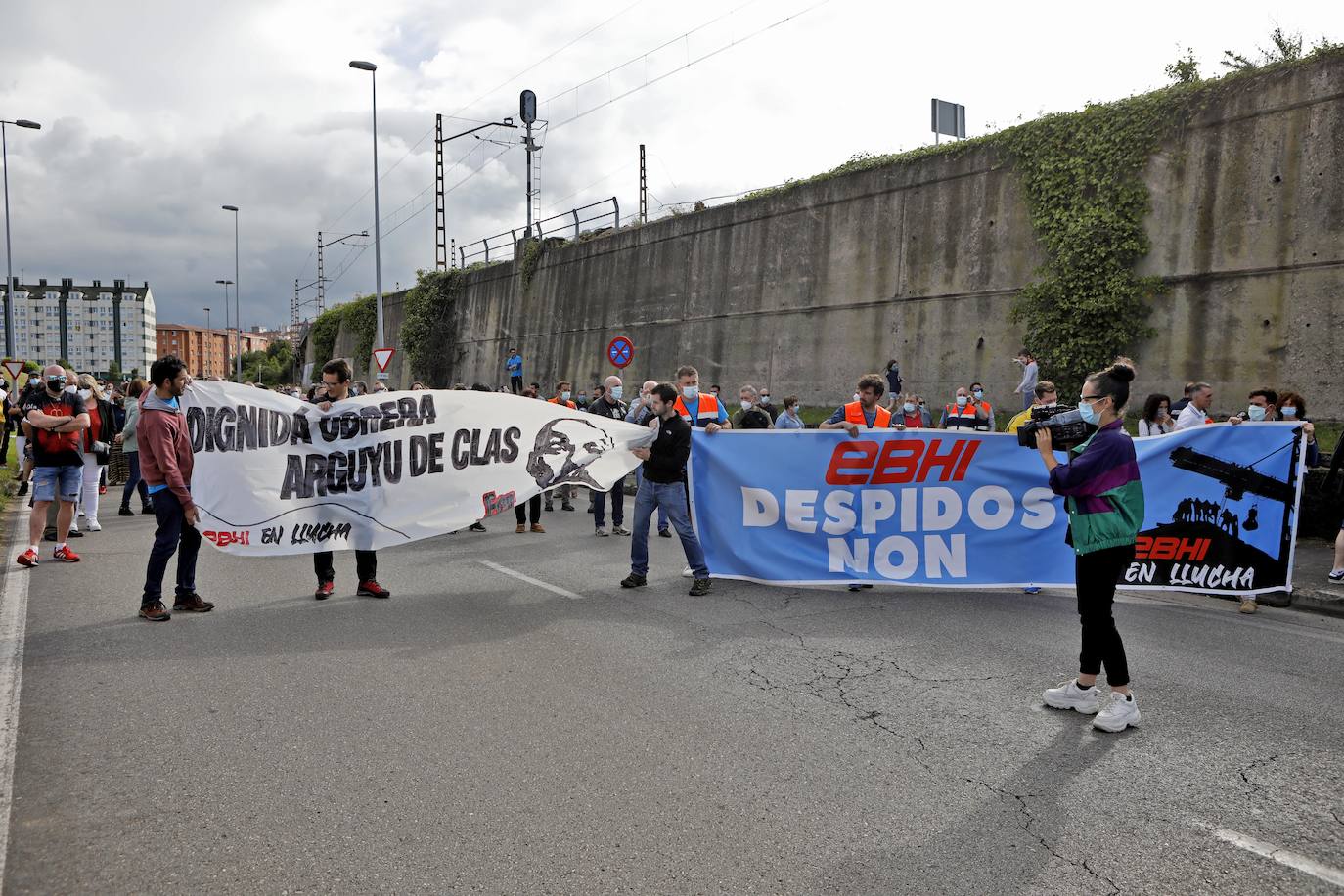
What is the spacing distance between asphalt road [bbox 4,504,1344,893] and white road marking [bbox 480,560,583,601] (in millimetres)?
451

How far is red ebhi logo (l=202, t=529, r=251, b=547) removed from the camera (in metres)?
7.29

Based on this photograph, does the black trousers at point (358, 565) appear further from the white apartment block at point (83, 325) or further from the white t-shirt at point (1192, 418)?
the white apartment block at point (83, 325)

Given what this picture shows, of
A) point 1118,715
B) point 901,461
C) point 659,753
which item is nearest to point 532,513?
point 901,461

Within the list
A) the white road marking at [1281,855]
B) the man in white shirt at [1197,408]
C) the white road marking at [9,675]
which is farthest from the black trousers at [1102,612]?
the man in white shirt at [1197,408]

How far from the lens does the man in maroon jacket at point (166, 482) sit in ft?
22.5

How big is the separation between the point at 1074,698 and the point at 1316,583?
510 centimetres

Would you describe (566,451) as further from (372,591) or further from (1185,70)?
(1185,70)

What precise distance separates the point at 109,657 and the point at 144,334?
205296 mm

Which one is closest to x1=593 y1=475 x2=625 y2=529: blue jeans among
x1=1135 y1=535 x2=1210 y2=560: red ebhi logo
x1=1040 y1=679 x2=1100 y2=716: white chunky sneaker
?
x1=1135 y1=535 x2=1210 y2=560: red ebhi logo

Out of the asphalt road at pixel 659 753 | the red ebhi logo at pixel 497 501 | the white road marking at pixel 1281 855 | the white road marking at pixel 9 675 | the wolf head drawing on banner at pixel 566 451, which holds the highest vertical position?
the wolf head drawing on banner at pixel 566 451

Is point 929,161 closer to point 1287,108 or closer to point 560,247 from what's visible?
point 1287,108

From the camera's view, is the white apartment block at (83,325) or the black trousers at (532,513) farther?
the white apartment block at (83,325)

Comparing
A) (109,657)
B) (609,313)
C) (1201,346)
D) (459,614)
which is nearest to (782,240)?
(609,313)

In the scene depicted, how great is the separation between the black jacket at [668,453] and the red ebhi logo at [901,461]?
55.1 inches
